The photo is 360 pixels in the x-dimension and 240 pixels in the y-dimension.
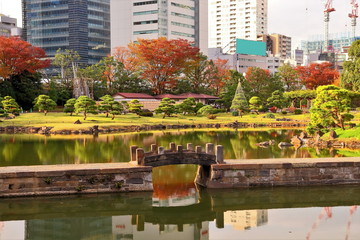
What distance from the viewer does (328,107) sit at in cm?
3741

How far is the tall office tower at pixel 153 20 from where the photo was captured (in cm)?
10869

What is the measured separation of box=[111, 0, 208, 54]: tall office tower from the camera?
357 feet

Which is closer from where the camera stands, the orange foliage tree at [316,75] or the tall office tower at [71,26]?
the orange foliage tree at [316,75]

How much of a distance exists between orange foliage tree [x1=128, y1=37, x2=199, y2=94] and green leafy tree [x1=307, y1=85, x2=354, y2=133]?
43.2 metres

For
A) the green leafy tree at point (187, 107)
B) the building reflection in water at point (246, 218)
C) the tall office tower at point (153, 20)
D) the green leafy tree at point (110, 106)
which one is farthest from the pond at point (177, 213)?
the tall office tower at point (153, 20)

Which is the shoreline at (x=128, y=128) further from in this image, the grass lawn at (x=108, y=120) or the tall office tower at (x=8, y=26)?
the tall office tower at (x=8, y=26)

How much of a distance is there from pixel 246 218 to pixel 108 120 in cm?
4179

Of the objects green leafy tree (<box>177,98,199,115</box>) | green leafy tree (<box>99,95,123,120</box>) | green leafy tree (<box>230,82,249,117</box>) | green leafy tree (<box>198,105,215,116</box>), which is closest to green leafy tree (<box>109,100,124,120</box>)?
green leafy tree (<box>99,95,123,120</box>)

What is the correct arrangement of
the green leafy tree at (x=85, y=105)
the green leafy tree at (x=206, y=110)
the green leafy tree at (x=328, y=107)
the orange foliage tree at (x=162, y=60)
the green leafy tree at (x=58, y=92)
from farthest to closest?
the orange foliage tree at (x=162, y=60), the green leafy tree at (x=58, y=92), the green leafy tree at (x=206, y=110), the green leafy tree at (x=85, y=105), the green leafy tree at (x=328, y=107)

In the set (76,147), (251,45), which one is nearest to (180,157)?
(76,147)

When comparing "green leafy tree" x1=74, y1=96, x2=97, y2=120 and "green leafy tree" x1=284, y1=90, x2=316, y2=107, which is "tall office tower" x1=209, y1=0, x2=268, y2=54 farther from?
"green leafy tree" x1=74, y1=96, x2=97, y2=120

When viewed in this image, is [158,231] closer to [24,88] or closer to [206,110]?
[206,110]

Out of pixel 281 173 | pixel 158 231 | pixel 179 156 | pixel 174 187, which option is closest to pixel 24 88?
pixel 174 187

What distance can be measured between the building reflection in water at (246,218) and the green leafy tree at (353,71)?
36.9m
